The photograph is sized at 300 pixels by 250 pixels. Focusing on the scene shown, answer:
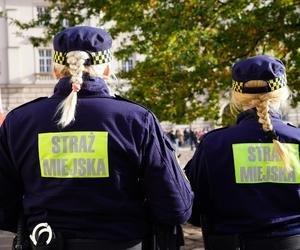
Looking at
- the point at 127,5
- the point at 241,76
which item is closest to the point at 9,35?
the point at 127,5

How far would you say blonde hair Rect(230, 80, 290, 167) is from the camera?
2619 millimetres

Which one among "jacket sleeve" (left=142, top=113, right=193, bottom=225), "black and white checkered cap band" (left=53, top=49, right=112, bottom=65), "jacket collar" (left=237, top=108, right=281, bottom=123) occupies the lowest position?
"jacket sleeve" (left=142, top=113, right=193, bottom=225)

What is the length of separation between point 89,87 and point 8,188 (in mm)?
621

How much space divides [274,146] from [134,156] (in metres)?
0.74

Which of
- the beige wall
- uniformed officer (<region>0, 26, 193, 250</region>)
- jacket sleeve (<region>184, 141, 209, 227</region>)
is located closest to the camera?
uniformed officer (<region>0, 26, 193, 250</region>)

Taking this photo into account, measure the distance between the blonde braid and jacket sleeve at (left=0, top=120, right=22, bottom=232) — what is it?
0.33 meters

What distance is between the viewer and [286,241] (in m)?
2.58

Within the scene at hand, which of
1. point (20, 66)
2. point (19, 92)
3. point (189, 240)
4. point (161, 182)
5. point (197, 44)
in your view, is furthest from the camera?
point (20, 66)

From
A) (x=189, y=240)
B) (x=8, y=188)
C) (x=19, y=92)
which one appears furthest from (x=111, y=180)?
(x=19, y=92)

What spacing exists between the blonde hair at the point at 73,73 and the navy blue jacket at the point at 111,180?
0.04 meters

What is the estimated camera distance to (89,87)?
2.39 metres

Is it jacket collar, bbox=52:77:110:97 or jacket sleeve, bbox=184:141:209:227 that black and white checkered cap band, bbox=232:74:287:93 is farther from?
jacket collar, bbox=52:77:110:97

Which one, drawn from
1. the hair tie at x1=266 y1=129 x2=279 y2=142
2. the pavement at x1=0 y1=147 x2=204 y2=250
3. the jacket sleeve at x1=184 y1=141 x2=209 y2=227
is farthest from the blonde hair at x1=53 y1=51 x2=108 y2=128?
the pavement at x1=0 y1=147 x2=204 y2=250

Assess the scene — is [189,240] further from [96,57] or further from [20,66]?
[20,66]
